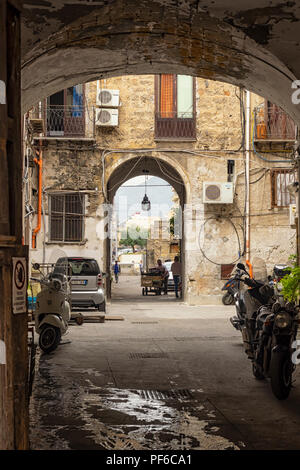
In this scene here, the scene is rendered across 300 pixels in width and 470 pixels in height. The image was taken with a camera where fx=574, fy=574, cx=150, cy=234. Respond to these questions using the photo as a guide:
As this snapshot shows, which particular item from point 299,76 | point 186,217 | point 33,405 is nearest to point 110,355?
point 33,405

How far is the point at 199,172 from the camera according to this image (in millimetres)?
19406

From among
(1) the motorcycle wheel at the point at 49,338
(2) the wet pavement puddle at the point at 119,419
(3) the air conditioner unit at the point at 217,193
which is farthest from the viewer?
(3) the air conditioner unit at the point at 217,193

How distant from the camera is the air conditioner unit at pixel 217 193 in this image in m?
18.8

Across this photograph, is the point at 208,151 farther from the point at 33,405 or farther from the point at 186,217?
the point at 33,405

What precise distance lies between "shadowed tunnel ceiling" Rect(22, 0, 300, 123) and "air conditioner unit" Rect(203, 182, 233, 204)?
10.3 meters

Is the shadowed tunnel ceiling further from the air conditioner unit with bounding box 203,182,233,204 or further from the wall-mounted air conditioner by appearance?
the wall-mounted air conditioner

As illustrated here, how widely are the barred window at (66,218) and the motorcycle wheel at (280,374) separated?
45.2ft

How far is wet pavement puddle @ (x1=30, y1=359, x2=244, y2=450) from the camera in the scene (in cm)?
447

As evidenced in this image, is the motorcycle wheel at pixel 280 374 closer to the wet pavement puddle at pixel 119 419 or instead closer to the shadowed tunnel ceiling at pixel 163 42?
the wet pavement puddle at pixel 119 419

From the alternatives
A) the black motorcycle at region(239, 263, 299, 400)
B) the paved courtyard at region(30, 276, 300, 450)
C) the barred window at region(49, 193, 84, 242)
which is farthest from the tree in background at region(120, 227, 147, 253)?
the black motorcycle at region(239, 263, 299, 400)

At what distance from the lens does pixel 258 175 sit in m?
19.3

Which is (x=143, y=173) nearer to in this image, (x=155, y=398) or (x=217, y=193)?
(x=217, y=193)

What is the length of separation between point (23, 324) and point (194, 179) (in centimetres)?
1615

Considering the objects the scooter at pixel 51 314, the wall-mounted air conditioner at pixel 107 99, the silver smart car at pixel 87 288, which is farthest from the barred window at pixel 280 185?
the scooter at pixel 51 314
